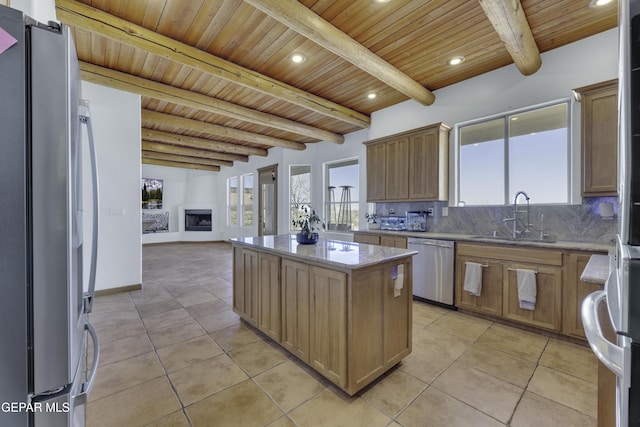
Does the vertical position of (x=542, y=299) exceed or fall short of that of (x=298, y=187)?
it falls short

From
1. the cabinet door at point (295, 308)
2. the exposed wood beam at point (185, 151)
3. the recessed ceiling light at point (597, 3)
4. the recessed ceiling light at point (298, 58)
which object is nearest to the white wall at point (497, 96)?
the recessed ceiling light at point (597, 3)

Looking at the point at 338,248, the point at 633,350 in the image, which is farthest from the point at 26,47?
the point at 338,248

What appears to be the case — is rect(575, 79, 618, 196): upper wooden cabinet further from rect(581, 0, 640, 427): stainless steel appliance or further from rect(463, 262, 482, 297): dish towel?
rect(581, 0, 640, 427): stainless steel appliance

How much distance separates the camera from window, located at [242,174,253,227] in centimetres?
848

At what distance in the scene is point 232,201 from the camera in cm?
931

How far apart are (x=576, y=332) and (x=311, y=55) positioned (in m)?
3.85

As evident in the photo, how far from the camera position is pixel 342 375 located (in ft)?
5.71

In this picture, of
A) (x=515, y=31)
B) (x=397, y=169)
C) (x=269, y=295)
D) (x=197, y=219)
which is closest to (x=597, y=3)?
(x=515, y=31)

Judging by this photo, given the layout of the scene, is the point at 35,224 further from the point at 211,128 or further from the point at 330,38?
the point at 211,128

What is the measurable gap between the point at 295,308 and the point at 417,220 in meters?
2.76

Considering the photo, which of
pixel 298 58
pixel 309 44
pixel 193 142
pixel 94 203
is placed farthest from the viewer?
pixel 193 142

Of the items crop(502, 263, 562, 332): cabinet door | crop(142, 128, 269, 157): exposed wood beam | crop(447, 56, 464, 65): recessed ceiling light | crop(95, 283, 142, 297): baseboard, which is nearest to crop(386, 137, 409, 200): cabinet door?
crop(447, 56, 464, 65): recessed ceiling light

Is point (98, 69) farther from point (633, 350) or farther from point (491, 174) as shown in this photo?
point (491, 174)

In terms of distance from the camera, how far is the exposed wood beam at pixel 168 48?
2.30m
